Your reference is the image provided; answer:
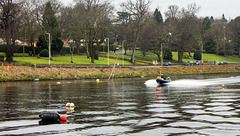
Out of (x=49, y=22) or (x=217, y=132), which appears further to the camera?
(x=49, y=22)

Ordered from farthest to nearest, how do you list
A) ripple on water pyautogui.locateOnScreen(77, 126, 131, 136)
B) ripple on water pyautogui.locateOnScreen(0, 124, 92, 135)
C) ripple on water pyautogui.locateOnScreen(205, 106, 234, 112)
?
1. ripple on water pyautogui.locateOnScreen(205, 106, 234, 112)
2. ripple on water pyautogui.locateOnScreen(0, 124, 92, 135)
3. ripple on water pyautogui.locateOnScreen(77, 126, 131, 136)

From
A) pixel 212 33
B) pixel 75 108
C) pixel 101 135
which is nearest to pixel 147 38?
pixel 212 33

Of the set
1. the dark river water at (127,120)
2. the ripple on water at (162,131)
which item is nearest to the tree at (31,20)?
the dark river water at (127,120)

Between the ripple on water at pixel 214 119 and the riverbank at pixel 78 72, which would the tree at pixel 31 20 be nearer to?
the riverbank at pixel 78 72

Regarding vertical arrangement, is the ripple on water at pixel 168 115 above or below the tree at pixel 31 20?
below

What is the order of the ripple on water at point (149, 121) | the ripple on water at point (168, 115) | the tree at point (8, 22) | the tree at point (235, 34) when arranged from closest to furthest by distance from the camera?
the ripple on water at point (149, 121) → the ripple on water at point (168, 115) → the tree at point (8, 22) → the tree at point (235, 34)

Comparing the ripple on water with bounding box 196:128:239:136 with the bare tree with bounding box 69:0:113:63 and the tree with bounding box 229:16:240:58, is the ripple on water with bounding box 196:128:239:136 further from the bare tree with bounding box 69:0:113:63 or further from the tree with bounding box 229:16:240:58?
the tree with bounding box 229:16:240:58

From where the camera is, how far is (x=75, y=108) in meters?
27.5

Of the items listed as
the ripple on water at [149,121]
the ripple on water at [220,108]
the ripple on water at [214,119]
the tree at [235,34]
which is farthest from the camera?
the tree at [235,34]

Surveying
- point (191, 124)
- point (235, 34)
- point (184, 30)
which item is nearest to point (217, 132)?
point (191, 124)

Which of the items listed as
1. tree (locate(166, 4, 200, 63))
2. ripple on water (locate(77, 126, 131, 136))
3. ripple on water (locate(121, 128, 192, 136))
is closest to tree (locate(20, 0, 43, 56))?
tree (locate(166, 4, 200, 63))

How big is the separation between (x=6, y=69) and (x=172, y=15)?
98.9 metres

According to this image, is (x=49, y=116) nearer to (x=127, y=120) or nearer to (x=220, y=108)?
(x=127, y=120)

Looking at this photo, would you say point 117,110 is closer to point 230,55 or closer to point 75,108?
point 75,108
